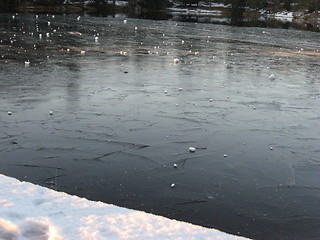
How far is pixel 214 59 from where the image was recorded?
17953mm

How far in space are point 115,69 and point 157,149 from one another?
308 inches

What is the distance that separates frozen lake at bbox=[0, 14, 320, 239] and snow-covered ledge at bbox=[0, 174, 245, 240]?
967 mm

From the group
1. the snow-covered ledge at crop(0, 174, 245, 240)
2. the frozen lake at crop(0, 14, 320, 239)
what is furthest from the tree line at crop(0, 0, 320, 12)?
the snow-covered ledge at crop(0, 174, 245, 240)

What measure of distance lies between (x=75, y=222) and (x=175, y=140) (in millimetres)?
3934

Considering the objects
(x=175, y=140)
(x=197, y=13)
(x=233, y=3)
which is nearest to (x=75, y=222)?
(x=175, y=140)

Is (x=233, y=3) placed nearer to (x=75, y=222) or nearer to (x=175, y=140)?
(x=175, y=140)

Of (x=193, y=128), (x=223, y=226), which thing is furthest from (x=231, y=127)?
(x=223, y=226)

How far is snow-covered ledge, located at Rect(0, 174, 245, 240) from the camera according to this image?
11.3 ft

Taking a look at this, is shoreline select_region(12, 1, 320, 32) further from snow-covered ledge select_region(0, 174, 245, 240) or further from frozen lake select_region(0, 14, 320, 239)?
snow-covered ledge select_region(0, 174, 245, 240)

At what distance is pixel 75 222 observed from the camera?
3.64 m

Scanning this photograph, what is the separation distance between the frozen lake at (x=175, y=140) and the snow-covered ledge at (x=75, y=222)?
967 mm

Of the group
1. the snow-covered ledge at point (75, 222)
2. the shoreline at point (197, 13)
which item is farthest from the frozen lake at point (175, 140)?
the shoreline at point (197, 13)

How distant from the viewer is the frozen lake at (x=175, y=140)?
5148 millimetres

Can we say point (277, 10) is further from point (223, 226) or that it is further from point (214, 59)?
point (223, 226)
